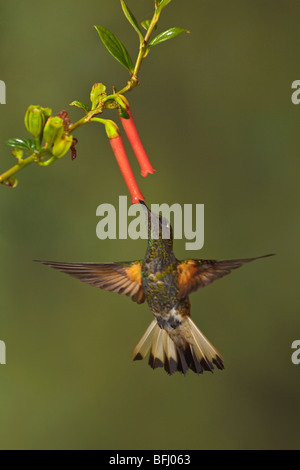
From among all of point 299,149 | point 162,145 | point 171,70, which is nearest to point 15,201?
point 162,145

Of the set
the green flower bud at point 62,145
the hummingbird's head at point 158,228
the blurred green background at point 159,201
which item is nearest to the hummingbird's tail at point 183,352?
the hummingbird's head at point 158,228

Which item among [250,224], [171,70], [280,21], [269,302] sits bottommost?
[269,302]

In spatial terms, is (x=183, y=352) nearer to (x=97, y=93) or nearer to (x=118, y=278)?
(x=118, y=278)

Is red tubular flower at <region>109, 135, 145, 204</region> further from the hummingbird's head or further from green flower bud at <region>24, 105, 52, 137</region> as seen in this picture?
the hummingbird's head

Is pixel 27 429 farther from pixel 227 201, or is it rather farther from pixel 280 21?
pixel 280 21

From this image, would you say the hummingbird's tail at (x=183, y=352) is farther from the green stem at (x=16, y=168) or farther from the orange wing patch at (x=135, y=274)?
the green stem at (x=16, y=168)

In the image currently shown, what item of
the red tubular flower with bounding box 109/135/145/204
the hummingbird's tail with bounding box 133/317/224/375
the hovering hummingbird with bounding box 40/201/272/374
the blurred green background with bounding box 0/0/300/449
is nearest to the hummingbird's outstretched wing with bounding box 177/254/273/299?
the hovering hummingbird with bounding box 40/201/272/374
